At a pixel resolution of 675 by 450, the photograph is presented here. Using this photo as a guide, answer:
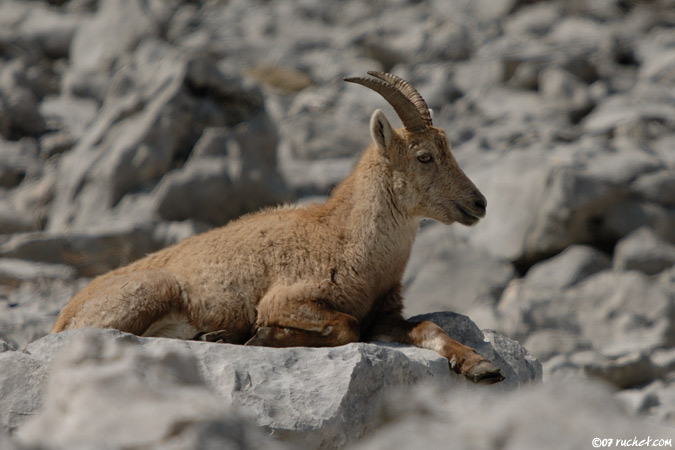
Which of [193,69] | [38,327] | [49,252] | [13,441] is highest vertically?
[13,441]

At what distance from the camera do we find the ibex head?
7879 millimetres

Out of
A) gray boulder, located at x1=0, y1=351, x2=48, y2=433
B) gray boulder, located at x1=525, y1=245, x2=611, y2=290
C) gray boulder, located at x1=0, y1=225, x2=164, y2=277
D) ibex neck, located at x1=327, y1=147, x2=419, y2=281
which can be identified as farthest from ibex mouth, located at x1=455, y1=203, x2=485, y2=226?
gray boulder, located at x1=0, y1=225, x2=164, y2=277

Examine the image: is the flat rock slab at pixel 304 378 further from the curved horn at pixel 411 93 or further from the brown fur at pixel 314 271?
the curved horn at pixel 411 93

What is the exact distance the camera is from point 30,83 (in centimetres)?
2269

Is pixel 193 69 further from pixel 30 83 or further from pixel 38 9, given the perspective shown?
pixel 38 9

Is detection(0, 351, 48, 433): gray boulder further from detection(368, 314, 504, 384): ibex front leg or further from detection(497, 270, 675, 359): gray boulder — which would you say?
detection(497, 270, 675, 359): gray boulder

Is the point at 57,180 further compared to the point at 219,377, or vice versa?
the point at 57,180

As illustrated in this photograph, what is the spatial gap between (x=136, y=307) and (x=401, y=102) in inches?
113

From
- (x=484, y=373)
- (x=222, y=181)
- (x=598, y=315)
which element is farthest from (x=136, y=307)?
(x=598, y=315)

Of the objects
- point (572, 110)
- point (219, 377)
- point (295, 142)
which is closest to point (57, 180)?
point (295, 142)

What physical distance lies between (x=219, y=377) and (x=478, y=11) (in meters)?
21.2

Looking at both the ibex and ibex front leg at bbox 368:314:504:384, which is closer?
ibex front leg at bbox 368:314:504:384

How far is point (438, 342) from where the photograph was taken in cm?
684

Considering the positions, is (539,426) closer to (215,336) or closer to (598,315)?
(215,336)
